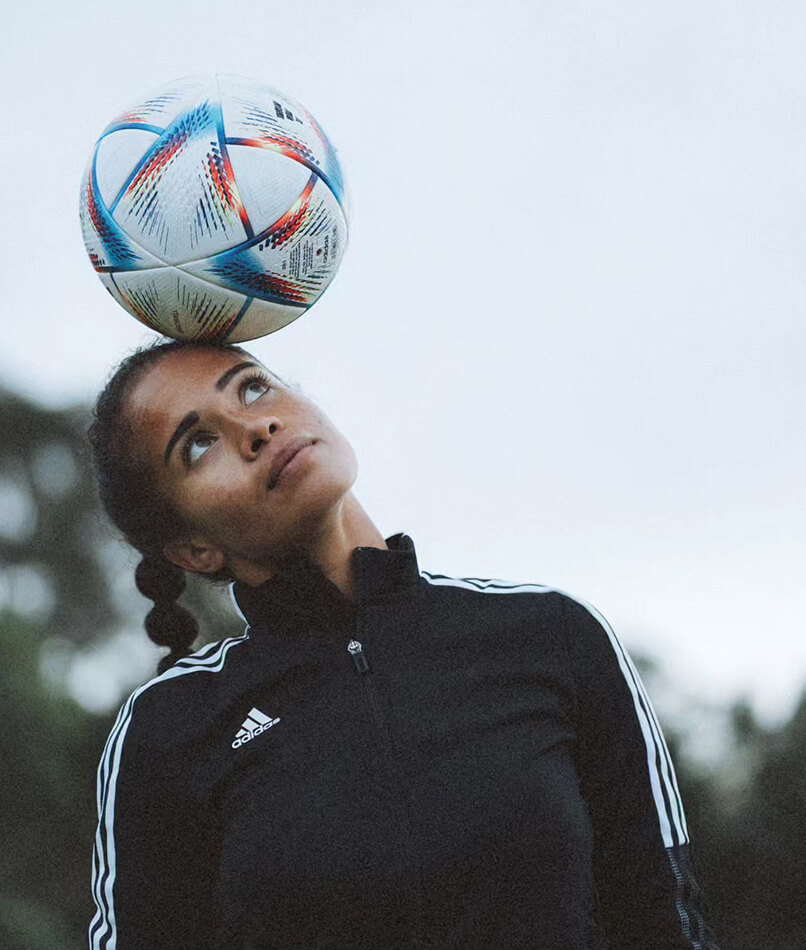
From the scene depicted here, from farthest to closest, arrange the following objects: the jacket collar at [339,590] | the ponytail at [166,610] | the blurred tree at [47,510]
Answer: the blurred tree at [47,510] → the ponytail at [166,610] → the jacket collar at [339,590]

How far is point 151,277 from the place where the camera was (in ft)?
8.84

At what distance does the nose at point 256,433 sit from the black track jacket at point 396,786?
30 cm

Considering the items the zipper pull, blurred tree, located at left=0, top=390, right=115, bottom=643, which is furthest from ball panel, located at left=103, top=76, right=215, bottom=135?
blurred tree, located at left=0, top=390, right=115, bottom=643

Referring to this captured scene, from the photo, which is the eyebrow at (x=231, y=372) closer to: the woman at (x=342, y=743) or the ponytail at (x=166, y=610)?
the woman at (x=342, y=743)

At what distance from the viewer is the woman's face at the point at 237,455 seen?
101 inches

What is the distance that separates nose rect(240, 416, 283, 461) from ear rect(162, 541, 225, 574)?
30 centimetres

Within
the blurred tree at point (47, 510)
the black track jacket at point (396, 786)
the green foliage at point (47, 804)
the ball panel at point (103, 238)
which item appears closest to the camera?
the black track jacket at point (396, 786)

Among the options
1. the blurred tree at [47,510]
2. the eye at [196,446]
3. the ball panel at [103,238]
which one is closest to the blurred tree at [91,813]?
the blurred tree at [47,510]

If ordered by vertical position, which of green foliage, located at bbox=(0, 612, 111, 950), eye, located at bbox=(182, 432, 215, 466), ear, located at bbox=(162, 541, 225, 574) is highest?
eye, located at bbox=(182, 432, 215, 466)

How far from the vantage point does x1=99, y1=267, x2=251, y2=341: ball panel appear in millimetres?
2674

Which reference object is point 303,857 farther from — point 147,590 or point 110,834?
point 147,590

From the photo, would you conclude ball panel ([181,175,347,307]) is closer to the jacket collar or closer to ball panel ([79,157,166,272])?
ball panel ([79,157,166,272])

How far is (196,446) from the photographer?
264 centimetres

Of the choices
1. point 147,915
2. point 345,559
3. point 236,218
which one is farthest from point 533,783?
point 236,218
